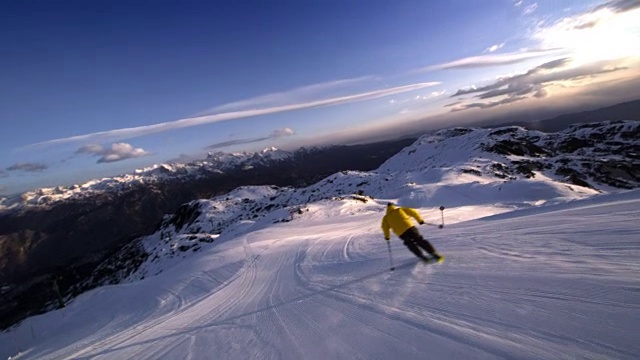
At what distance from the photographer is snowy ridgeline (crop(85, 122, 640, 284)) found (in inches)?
1972

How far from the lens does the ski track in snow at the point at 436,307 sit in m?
4.59

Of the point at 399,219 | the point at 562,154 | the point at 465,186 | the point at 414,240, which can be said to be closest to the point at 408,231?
the point at 414,240

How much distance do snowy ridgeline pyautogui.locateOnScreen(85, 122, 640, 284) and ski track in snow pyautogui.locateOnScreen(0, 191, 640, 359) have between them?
18.7 meters

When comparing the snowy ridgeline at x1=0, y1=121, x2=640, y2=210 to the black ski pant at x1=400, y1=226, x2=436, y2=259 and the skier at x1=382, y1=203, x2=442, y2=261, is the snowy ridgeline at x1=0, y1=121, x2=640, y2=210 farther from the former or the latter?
the black ski pant at x1=400, y1=226, x2=436, y2=259

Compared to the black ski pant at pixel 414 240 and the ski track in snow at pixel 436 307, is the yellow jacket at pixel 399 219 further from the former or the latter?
the ski track in snow at pixel 436 307

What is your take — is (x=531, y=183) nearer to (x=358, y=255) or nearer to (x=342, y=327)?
(x=358, y=255)

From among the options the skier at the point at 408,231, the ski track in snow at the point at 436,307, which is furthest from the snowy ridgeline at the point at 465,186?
the skier at the point at 408,231

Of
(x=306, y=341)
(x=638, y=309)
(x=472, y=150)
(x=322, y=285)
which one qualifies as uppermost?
(x=638, y=309)

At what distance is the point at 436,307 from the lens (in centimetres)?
607

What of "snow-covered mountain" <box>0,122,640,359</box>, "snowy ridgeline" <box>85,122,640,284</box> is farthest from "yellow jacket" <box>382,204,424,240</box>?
A: "snowy ridgeline" <box>85,122,640,284</box>

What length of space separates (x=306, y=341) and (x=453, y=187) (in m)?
A: 58.6

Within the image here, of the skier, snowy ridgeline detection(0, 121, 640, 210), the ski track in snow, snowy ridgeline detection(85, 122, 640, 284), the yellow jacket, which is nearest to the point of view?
the ski track in snow

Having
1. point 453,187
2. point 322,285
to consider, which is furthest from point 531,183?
point 322,285

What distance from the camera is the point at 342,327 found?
6.32 m
